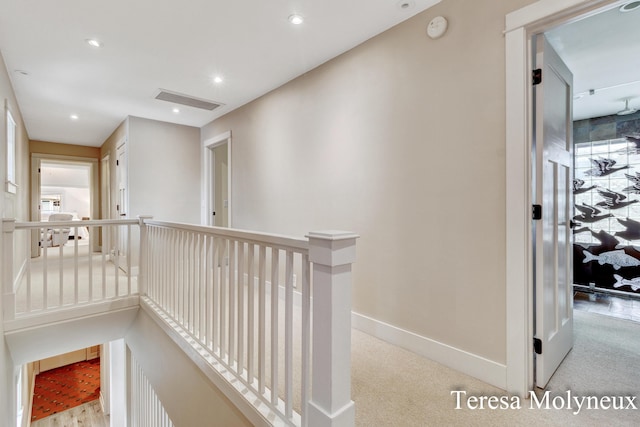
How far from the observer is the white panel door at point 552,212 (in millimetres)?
1718

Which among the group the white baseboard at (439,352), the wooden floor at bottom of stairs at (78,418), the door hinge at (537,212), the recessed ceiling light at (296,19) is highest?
the recessed ceiling light at (296,19)

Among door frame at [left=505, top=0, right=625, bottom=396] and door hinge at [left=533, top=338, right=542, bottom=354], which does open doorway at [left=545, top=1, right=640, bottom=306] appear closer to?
door frame at [left=505, top=0, right=625, bottom=396]

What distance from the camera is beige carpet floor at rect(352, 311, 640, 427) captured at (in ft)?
4.87

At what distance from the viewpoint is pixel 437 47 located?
2.01 meters

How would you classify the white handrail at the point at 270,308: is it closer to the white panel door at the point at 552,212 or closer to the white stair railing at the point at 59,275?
the white stair railing at the point at 59,275

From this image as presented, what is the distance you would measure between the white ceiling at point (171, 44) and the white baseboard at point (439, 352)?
2287 mm

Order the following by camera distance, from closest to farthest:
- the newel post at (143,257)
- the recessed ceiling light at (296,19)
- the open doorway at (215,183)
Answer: the recessed ceiling light at (296,19) → the newel post at (143,257) → the open doorway at (215,183)

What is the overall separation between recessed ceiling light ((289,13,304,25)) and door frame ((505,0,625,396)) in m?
1.35

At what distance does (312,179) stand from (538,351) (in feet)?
7.10

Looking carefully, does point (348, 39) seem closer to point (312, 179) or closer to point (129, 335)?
point (312, 179)

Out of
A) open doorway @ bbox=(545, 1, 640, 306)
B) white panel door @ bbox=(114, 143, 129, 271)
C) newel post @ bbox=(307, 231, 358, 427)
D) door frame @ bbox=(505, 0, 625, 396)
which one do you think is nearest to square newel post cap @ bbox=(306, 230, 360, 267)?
newel post @ bbox=(307, 231, 358, 427)

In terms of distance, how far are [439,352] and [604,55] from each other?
9.07ft

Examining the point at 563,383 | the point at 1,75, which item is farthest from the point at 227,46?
the point at 563,383

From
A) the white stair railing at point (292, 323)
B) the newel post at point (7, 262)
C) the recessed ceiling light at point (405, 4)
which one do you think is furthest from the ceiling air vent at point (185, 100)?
the recessed ceiling light at point (405, 4)
